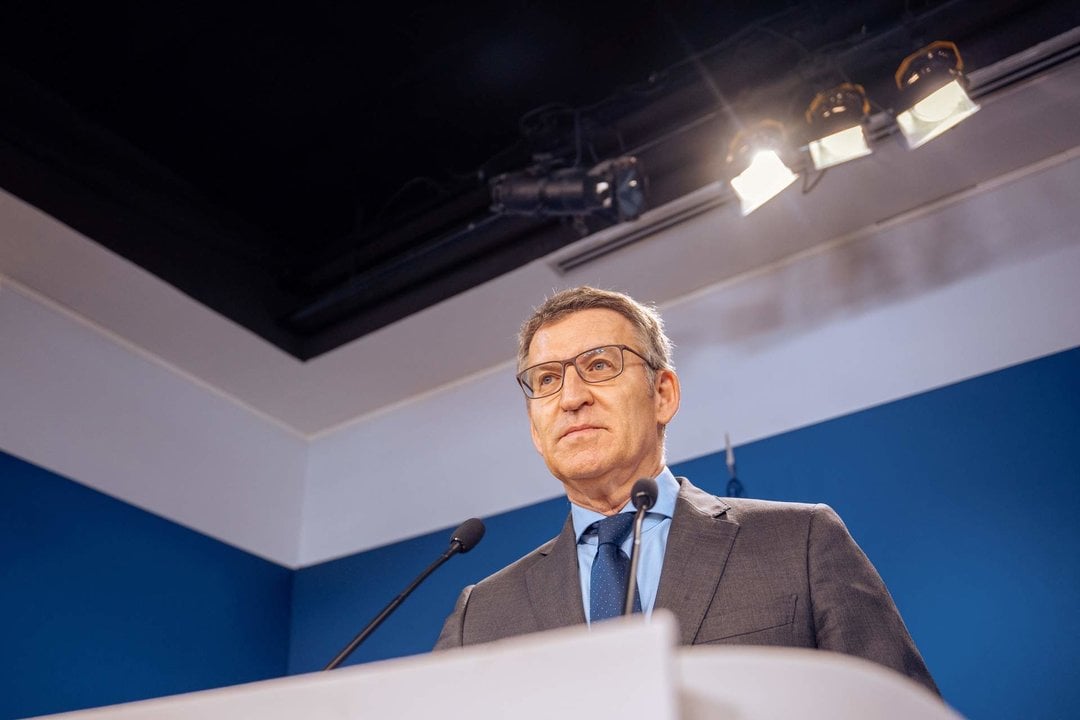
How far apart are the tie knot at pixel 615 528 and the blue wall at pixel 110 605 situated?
7.74 feet

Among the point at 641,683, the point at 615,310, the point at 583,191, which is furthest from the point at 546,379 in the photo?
the point at 641,683

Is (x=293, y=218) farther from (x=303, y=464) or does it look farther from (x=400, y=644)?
(x=400, y=644)

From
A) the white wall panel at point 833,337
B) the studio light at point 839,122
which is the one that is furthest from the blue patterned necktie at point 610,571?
the white wall panel at point 833,337

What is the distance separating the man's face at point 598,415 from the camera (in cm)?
204

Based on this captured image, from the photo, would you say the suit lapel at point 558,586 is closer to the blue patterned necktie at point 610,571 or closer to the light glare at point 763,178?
the blue patterned necktie at point 610,571

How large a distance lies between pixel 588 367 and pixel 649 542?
394 mm

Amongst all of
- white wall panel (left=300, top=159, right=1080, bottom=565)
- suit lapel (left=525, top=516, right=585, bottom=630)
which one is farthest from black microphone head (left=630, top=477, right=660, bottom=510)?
white wall panel (left=300, top=159, right=1080, bottom=565)

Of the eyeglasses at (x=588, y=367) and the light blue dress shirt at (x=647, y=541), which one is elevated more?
the eyeglasses at (x=588, y=367)

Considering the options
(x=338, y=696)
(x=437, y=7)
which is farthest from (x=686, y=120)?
(x=338, y=696)

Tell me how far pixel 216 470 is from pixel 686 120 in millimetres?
2366

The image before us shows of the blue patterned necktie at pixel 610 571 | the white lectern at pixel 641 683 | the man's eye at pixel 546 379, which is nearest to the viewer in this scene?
the white lectern at pixel 641 683

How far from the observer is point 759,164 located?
3.20 m

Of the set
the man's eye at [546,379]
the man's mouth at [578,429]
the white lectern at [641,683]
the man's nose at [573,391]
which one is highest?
the man's eye at [546,379]

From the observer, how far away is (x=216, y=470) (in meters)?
4.43
